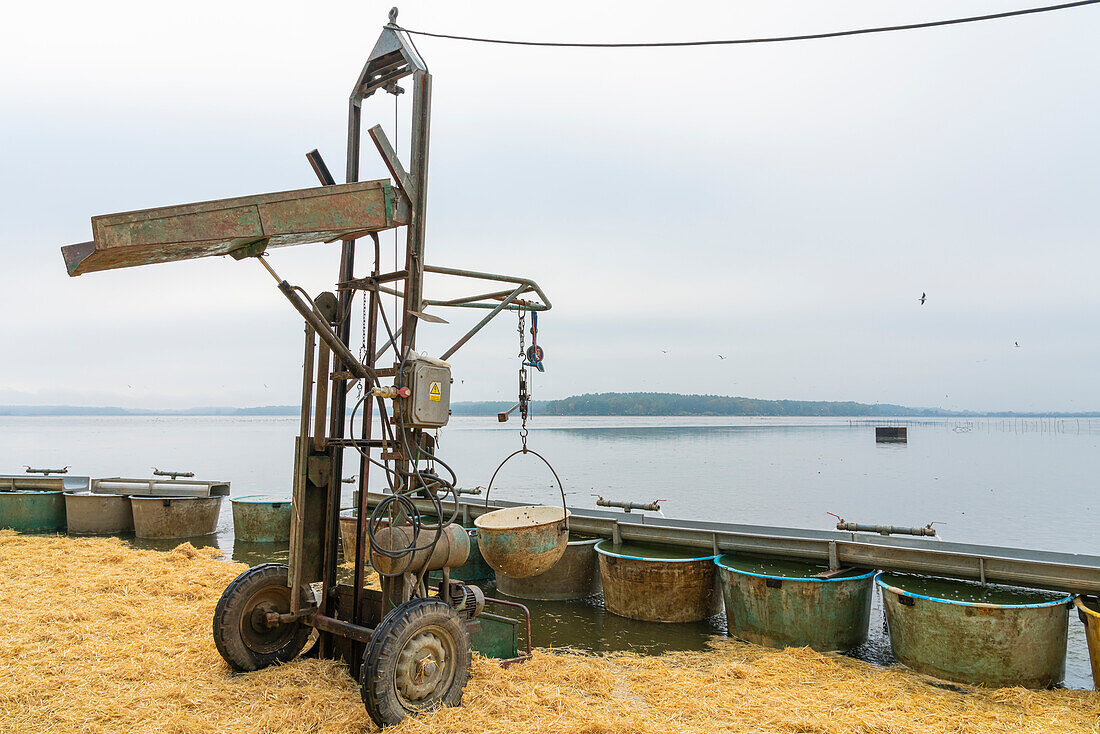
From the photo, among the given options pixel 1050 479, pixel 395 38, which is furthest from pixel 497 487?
pixel 1050 479

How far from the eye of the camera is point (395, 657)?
433 cm

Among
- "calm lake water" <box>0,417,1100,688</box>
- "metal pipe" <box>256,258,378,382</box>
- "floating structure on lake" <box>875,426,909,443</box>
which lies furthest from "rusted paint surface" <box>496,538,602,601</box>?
"floating structure on lake" <box>875,426,909,443</box>

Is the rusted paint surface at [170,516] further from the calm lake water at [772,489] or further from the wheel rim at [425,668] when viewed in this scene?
the wheel rim at [425,668]

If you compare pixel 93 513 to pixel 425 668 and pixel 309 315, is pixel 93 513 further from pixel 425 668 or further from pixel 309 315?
pixel 425 668

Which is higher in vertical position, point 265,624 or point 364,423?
point 364,423

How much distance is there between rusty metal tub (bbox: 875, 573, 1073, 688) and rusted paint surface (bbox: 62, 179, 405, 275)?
5.73 m

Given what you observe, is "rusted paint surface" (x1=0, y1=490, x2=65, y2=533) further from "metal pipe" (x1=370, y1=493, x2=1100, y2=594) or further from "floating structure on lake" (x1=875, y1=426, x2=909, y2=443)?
"floating structure on lake" (x1=875, y1=426, x2=909, y2=443)

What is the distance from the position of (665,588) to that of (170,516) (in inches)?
384

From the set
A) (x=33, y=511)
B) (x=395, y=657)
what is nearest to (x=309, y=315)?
(x=395, y=657)

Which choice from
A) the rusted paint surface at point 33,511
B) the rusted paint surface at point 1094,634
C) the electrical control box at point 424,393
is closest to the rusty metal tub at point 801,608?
the rusted paint surface at point 1094,634

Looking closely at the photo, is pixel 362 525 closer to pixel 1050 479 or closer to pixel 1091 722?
pixel 1091 722

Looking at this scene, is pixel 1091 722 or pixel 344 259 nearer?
pixel 1091 722

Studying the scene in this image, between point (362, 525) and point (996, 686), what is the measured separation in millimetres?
5482

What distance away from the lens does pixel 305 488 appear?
5496 millimetres
